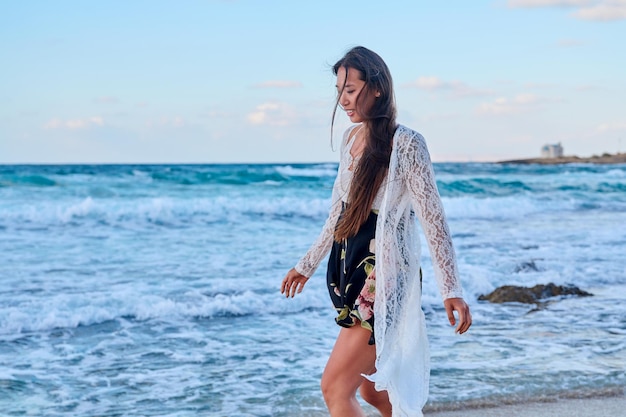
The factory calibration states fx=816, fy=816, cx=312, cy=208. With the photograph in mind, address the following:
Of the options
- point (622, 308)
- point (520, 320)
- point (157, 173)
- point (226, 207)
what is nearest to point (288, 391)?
point (520, 320)

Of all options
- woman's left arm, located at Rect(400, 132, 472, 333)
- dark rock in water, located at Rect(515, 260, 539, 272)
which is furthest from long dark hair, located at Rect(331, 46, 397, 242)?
dark rock in water, located at Rect(515, 260, 539, 272)

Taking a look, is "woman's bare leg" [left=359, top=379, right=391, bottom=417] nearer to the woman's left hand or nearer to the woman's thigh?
the woman's thigh

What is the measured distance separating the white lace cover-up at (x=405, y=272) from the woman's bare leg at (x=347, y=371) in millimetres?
69

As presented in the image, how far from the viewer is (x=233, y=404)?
468 centimetres

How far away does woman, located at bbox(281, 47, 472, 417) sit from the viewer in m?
2.71

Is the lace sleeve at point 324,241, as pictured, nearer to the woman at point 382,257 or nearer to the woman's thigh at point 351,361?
the woman at point 382,257

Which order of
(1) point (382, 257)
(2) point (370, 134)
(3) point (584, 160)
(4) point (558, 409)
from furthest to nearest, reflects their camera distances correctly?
(3) point (584, 160), (4) point (558, 409), (2) point (370, 134), (1) point (382, 257)

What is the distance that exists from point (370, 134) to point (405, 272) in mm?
492

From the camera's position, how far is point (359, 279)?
110 inches

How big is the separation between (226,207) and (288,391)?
14217mm

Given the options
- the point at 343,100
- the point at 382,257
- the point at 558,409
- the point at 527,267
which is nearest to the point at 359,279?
the point at 382,257

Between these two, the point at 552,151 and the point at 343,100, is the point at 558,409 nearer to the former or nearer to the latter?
the point at 343,100

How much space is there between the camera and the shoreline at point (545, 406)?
14.3 ft

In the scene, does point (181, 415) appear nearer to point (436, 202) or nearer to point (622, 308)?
point (436, 202)
